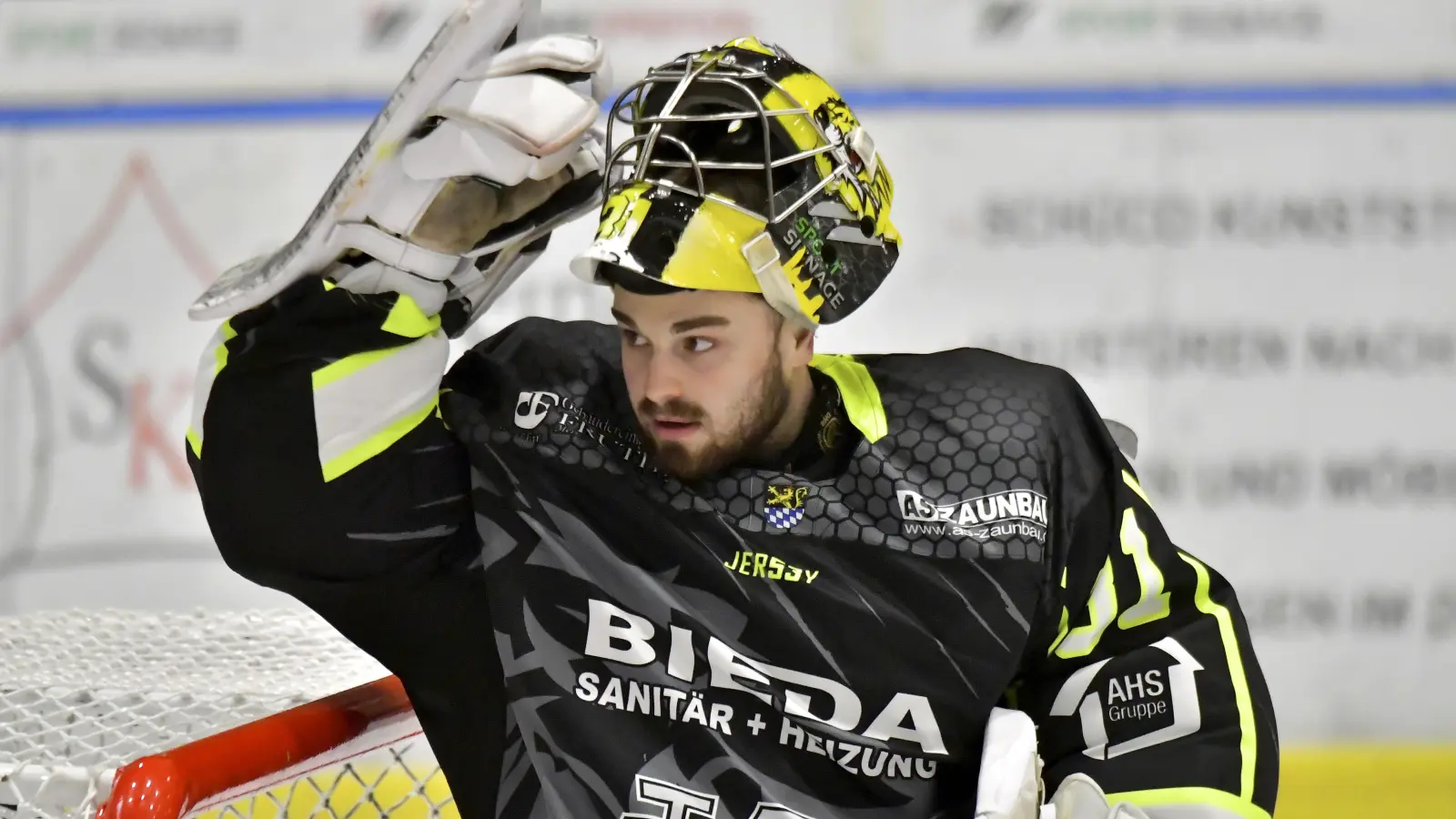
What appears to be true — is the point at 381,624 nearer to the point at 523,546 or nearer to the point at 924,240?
the point at 523,546

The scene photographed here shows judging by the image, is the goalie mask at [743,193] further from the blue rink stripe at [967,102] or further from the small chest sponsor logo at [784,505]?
the blue rink stripe at [967,102]

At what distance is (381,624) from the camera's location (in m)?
1.08

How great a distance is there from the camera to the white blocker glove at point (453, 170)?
928mm

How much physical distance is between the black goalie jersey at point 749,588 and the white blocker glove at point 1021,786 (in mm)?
46

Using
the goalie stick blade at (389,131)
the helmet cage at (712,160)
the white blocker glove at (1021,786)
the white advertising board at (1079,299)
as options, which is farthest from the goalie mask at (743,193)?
the white advertising board at (1079,299)

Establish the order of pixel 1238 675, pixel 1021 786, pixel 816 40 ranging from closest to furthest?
pixel 1021 786, pixel 1238 675, pixel 816 40

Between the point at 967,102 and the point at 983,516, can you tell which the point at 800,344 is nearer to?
the point at 983,516

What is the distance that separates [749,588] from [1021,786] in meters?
0.26

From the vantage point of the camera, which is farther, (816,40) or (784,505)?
(816,40)

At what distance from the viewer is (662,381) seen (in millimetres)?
995

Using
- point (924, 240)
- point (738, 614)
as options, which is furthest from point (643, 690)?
point (924, 240)

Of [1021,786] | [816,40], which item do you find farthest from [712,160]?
[816,40]

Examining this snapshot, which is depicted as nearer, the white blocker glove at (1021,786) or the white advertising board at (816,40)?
the white blocker glove at (1021,786)

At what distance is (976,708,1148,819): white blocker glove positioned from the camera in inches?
36.3
